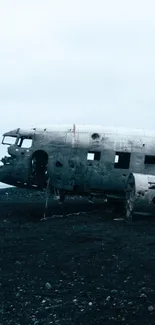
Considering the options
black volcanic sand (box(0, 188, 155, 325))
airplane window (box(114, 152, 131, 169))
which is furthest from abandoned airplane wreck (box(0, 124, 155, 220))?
black volcanic sand (box(0, 188, 155, 325))

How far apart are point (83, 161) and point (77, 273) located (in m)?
10.9

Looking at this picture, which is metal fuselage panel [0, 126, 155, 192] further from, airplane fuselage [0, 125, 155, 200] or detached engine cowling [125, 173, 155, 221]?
detached engine cowling [125, 173, 155, 221]

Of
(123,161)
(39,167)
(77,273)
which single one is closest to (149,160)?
(123,161)

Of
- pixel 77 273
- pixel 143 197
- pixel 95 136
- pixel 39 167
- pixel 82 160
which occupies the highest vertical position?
pixel 95 136

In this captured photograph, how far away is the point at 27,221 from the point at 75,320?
11573 millimetres

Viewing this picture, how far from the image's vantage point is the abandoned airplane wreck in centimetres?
2031

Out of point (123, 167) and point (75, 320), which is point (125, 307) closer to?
point (75, 320)

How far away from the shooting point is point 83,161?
2034cm

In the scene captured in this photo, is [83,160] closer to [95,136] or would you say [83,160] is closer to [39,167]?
[95,136]

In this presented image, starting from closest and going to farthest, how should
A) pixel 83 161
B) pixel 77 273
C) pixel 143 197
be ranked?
1. pixel 77 273
2. pixel 143 197
3. pixel 83 161

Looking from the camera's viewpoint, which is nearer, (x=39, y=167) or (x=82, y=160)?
(x=82, y=160)

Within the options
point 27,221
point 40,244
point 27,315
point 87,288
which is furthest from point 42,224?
point 27,315

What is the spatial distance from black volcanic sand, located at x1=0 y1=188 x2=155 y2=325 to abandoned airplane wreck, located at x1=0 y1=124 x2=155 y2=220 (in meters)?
3.81

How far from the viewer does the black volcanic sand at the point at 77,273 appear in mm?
7480
